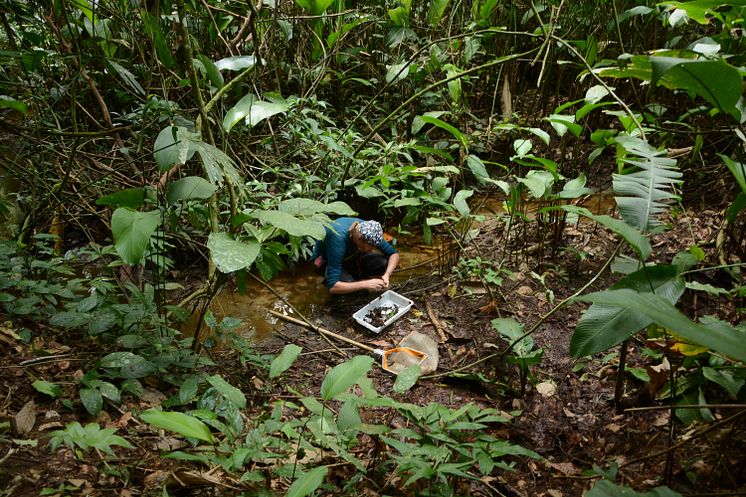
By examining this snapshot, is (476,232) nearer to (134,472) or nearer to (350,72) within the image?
(350,72)

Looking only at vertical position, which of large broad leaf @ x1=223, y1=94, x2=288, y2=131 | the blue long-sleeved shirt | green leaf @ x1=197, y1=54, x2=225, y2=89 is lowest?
the blue long-sleeved shirt

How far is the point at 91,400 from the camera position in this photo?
1.63 m

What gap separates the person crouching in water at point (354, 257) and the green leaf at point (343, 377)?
155 cm

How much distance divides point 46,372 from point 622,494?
79.6 inches

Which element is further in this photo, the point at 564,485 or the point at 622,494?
the point at 564,485

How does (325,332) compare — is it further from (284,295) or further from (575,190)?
(575,190)

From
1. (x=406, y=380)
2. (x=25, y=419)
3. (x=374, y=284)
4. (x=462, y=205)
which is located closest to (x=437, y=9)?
(x=462, y=205)

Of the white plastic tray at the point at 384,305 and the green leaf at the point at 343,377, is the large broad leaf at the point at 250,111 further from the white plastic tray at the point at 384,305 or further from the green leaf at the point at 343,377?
the green leaf at the point at 343,377

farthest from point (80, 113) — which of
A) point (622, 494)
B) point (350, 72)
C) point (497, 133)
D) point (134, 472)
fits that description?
point (622, 494)

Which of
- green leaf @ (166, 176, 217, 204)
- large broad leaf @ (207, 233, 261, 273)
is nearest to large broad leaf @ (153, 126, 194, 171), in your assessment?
green leaf @ (166, 176, 217, 204)

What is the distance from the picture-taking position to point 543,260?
3027 mm

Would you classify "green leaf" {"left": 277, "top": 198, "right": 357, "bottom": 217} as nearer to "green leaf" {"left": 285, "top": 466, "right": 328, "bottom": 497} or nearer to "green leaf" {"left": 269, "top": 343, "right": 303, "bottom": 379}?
"green leaf" {"left": 269, "top": 343, "right": 303, "bottom": 379}

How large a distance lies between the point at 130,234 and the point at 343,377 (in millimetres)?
812

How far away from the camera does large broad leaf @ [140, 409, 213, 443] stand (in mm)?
1132
